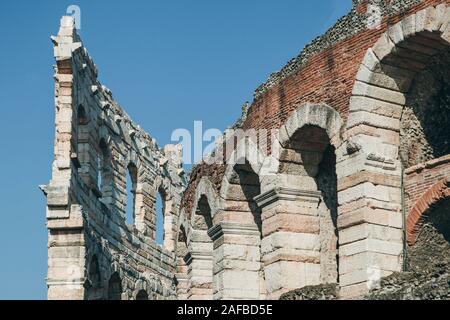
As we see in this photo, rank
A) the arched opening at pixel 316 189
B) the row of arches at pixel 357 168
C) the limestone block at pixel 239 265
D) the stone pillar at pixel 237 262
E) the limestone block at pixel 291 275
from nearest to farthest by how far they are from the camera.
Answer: the row of arches at pixel 357 168, the limestone block at pixel 291 275, the arched opening at pixel 316 189, the stone pillar at pixel 237 262, the limestone block at pixel 239 265

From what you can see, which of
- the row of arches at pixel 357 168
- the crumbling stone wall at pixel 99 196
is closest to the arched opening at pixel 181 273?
the crumbling stone wall at pixel 99 196

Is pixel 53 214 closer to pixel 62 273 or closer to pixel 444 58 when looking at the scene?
pixel 62 273

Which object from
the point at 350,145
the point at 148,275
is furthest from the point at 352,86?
the point at 148,275

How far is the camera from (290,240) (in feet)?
56.0

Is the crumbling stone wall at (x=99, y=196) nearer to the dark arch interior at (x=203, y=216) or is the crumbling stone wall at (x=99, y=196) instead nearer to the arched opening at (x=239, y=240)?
the dark arch interior at (x=203, y=216)

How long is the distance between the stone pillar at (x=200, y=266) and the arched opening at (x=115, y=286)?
6.27ft

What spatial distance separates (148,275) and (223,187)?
21.2 ft

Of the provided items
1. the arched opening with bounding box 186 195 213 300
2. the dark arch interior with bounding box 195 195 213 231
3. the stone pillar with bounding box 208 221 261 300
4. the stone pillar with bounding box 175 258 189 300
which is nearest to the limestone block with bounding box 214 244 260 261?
the stone pillar with bounding box 208 221 261 300

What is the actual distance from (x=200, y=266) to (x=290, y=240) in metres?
5.05

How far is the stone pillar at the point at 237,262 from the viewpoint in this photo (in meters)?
18.9

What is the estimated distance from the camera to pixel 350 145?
15367 mm
